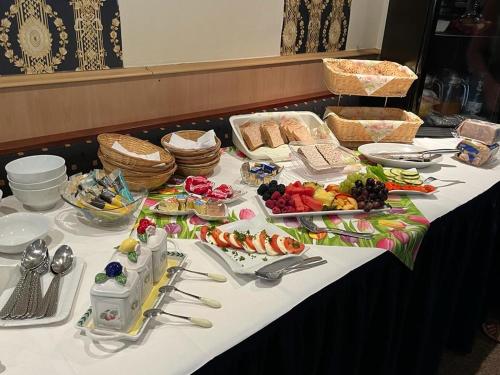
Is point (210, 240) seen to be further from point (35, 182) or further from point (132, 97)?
point (132, 97)

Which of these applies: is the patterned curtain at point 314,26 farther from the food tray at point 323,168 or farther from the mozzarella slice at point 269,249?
the mozzarella slice at point 269,249

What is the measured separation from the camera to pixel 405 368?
134cm

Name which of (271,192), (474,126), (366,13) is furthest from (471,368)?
(366,13)

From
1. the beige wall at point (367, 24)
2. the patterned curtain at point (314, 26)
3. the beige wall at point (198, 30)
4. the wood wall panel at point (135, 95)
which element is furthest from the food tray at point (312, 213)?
the beige wall at point (367, 24)

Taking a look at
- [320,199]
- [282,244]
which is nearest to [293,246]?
[282,244]

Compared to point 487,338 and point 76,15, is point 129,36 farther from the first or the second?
point 487,338

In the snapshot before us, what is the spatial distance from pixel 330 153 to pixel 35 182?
2.76 ft

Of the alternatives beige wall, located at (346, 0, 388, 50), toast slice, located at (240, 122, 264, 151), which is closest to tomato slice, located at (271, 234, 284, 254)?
toast slice, located at (240, 122, 264, 151)

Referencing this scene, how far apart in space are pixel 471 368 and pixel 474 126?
0.88m

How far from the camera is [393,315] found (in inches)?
44.4

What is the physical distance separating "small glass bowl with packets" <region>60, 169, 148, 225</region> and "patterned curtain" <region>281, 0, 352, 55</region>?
3.47ft

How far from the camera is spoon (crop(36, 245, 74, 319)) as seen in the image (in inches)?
29.2

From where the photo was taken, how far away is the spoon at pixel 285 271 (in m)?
0.84

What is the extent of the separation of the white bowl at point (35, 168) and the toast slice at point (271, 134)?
0.68 metres
